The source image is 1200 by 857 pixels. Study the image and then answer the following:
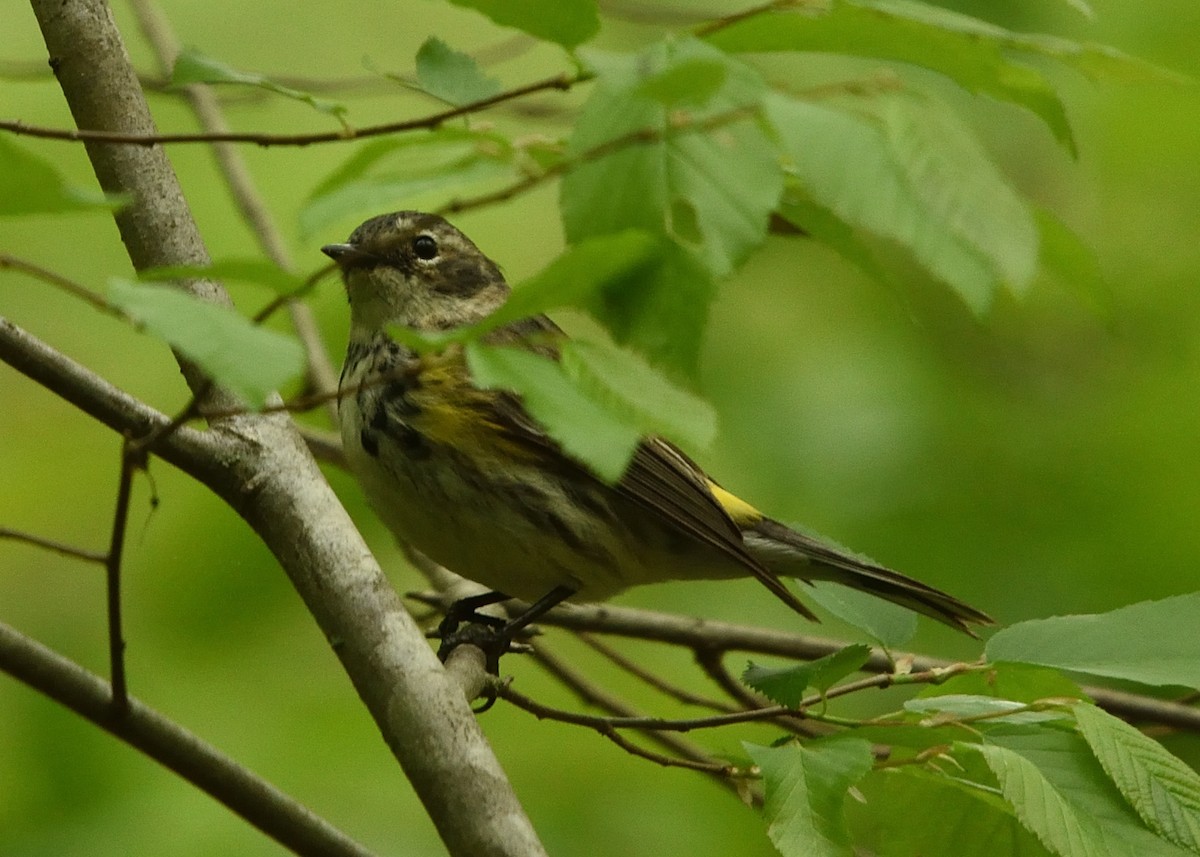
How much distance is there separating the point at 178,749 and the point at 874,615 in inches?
61.0

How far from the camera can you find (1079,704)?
244 centimetres

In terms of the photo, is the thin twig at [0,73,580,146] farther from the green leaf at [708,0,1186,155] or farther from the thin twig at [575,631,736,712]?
the thin twig at [575,631,736,712]

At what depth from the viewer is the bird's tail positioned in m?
4.33

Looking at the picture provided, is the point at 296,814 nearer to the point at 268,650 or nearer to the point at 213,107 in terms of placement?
the point at 268,650

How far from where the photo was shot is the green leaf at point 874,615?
3.22 metres

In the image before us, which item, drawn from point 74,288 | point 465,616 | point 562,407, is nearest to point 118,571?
point 74,288

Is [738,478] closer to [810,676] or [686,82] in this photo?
[810,676]

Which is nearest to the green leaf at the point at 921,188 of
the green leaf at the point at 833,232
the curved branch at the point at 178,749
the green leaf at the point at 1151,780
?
the green leaf at the point at 833,232

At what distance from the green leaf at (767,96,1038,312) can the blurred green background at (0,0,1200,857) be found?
2.56 m

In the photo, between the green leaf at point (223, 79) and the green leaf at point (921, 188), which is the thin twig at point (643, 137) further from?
the green leaf at point (223, 79)

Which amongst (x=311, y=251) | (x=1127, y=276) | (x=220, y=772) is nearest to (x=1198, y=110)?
(x=1127, y=276)

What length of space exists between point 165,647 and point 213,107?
204cm

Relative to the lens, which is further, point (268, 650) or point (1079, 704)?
point (268, 650)

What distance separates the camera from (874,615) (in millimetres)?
3311
